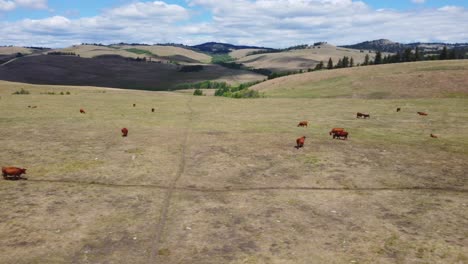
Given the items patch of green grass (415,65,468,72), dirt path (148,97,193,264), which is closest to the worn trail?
dirt path (148,97,193,264)

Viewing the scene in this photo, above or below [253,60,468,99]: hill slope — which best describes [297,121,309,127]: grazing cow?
below

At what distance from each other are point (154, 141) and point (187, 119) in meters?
12.2

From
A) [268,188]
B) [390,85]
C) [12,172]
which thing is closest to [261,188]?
[268,188]

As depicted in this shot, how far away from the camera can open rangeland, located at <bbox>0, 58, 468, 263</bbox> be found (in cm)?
1140

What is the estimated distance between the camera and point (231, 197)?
15781 millimetres

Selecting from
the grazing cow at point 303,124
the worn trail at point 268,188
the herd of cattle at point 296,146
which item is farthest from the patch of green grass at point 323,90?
the worn trail at point 268,188

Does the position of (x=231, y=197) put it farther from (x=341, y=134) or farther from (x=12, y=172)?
(x=341, y=134)

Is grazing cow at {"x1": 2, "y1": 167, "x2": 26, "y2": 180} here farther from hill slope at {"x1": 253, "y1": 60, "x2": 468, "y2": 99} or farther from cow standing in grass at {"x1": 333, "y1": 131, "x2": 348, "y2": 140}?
hill slope at {"x1": 253, "y1": 60, "x2": 468, "y2": 99}

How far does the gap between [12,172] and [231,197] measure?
9728 mm

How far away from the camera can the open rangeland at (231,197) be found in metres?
11.4

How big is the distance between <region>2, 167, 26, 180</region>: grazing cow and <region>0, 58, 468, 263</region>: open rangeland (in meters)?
0.44

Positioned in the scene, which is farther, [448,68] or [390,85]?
[448,68]

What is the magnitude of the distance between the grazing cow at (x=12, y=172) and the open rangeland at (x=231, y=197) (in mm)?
437

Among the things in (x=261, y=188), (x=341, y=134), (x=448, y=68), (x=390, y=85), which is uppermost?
(x=448, y=68)
